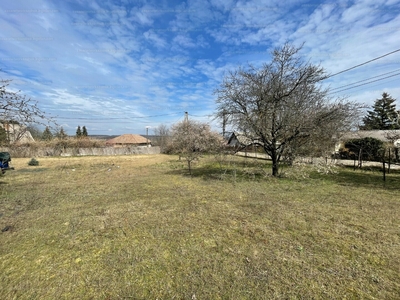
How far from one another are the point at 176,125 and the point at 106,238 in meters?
26.7

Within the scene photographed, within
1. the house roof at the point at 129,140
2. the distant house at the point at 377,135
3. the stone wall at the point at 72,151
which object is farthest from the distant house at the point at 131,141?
the distant house at the point at 377,135

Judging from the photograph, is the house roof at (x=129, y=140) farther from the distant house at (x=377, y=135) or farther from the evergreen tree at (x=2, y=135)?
the evergreen tree at (x=2, y=135)

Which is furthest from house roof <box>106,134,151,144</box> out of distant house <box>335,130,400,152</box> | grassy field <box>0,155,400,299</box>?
grassy field <box>0,155,400,299</box>

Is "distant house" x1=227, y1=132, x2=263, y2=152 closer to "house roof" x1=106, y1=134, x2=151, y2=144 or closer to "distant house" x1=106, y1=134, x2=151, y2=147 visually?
"distant house" x1=106, y1=134, x2=151, y2=147

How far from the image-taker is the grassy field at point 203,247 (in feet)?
6.75

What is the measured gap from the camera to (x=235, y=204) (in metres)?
4.93

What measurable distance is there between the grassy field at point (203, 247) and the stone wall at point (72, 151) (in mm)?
25407

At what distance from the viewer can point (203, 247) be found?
9.41 feet

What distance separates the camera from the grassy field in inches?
81.0

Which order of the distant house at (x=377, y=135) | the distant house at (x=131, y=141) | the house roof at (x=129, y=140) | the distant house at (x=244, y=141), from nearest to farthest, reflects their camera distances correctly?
the distant house at (x=244, y=141) < the distant house at (x=377, y=135) < the distant house at (x=131, y=141) < the house roof at (x=129, y=140)

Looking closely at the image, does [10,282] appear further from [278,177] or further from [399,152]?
[399,152]

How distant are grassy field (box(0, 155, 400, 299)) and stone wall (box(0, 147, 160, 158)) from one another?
83.4 feet

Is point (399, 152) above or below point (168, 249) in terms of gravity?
above

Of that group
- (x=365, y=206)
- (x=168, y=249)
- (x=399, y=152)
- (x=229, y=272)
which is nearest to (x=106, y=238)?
(x=168, y=249)
